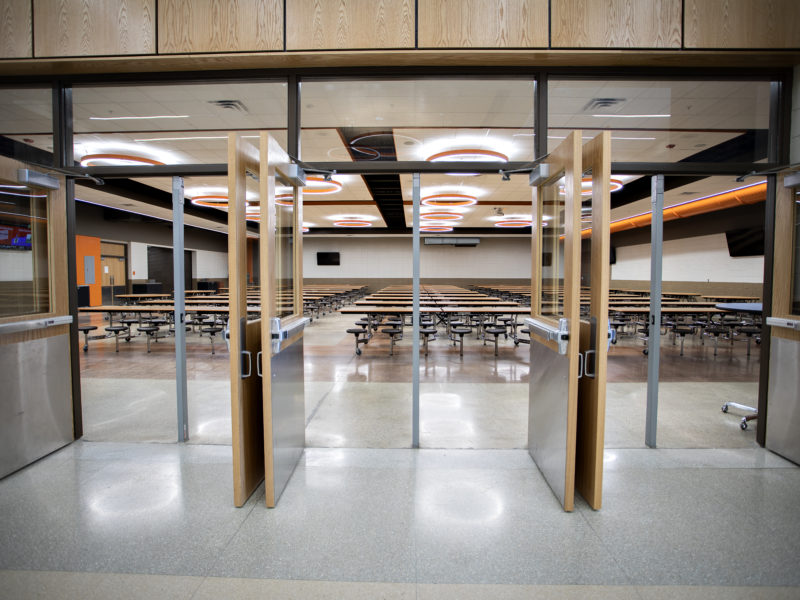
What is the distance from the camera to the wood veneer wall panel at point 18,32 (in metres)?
2.75

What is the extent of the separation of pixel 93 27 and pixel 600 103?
14.4 feet

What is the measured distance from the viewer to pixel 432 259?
22.5 metres

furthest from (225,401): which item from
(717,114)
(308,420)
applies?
(717,114)

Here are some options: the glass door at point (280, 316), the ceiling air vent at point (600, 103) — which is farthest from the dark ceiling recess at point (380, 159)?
the ceiling air vent at point (600, 103)

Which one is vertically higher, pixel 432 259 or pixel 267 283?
pixel 432 259

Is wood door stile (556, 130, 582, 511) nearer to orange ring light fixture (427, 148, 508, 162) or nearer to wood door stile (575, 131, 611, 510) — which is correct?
wood door stile (575, 131, 611, 510)

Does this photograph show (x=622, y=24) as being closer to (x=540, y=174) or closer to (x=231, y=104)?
(x=540, y=174)

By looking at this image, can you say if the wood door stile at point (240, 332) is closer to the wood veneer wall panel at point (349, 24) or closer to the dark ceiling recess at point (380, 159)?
the wood veneer wall panel at point (349, 24)

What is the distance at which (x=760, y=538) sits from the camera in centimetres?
197

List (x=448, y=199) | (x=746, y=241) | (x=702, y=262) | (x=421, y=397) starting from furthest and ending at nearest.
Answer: (x=702, y=262) → (x=746, y=241) → (x=448, y=199) → (x=421, y=397)

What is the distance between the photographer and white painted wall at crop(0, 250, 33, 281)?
2773 millimetres

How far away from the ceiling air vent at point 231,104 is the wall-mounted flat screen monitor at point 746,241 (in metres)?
12.8

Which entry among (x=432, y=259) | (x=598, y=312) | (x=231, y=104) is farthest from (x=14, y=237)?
(x=432, y=259)

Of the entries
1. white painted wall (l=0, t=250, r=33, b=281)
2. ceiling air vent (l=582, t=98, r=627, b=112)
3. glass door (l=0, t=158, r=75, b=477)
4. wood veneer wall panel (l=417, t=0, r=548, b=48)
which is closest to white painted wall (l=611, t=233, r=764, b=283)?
ceiling air vent (l=582, t=98, r=627, b=112)
